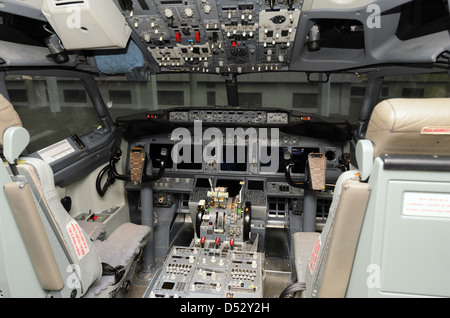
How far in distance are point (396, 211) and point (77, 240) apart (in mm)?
1451

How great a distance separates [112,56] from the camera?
2.78 m

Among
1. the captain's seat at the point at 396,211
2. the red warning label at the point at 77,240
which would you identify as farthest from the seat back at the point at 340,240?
the red warning label at the point at 77,240

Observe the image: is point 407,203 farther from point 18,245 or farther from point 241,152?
point 241,152

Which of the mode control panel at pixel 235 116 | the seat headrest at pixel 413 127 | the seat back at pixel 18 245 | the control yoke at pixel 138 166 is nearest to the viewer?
the seat headrest at pixel 413 127

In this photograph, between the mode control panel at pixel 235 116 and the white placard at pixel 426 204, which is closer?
the white placard at pixel 426 204

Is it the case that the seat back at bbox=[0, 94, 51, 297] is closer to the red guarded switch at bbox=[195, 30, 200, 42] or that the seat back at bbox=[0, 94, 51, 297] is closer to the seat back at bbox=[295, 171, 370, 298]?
the seat back at bbox=[295, 171, 370, 298]

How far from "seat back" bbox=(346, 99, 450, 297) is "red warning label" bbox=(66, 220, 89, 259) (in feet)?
4.26

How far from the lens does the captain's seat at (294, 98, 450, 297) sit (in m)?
0.98

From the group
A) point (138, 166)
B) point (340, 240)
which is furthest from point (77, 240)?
point (138, 166)

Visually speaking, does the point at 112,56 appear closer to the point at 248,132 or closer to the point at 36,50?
the point at 36,50

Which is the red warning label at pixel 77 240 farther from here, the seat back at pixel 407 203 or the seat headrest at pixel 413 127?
the seat headrest at pixel 413 127

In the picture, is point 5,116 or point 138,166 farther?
point 138,166

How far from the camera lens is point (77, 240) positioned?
1478 mm

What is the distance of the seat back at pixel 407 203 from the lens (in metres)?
0.97
